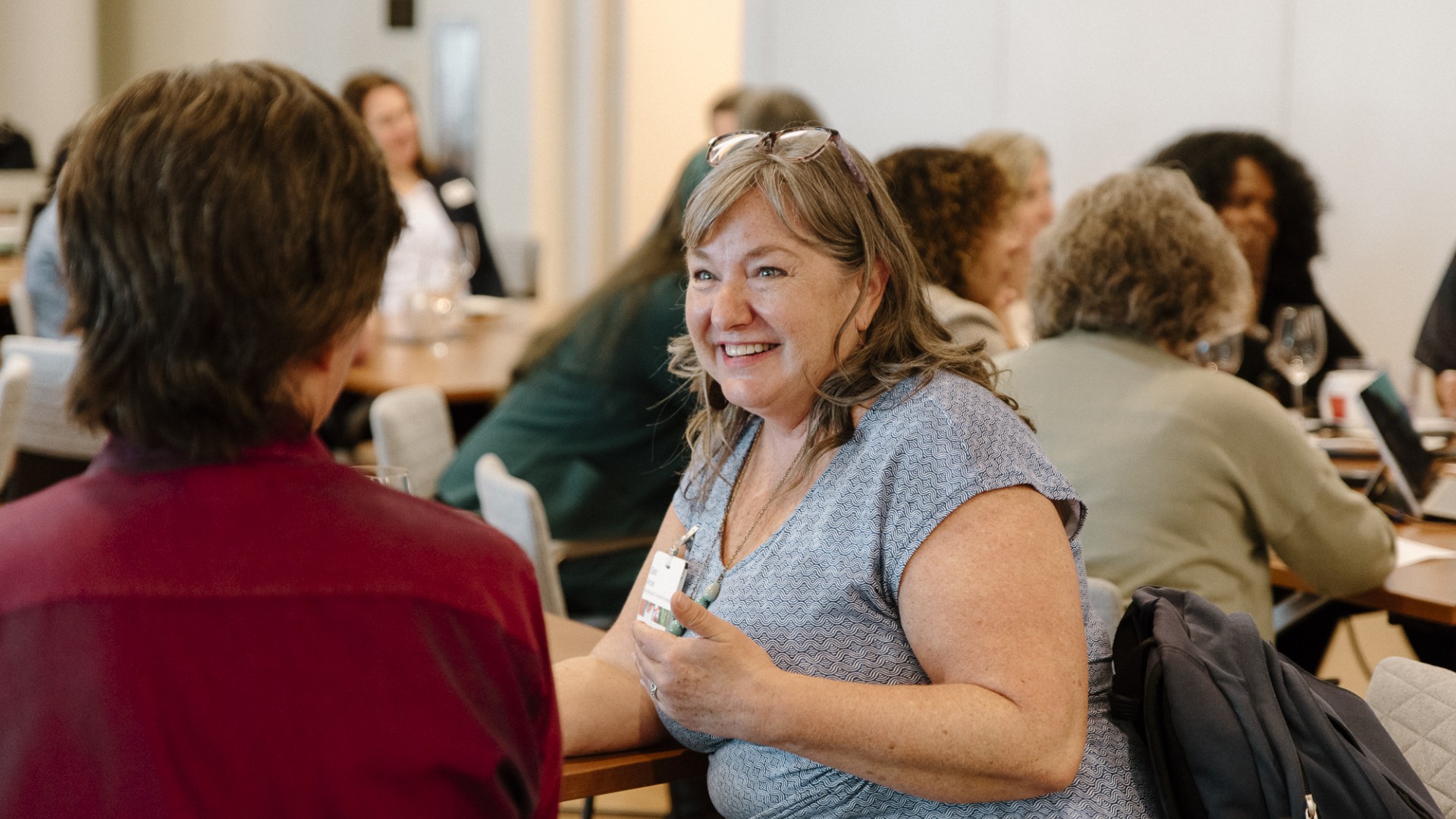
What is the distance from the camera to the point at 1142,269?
7.53 feet

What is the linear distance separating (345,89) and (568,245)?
9.40ft

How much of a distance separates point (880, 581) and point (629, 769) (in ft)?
1.34

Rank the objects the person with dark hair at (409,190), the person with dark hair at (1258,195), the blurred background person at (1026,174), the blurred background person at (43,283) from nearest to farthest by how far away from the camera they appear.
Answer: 1. the blurred background person at (1026,174)
2. the person with dark hair at (1258,195)
3. the blurred background person at (43,283)
4. the person with dark hair at (409,190)

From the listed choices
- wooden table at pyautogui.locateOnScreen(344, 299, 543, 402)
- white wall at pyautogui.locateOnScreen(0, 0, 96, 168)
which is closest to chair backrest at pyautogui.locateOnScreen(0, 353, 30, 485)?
wooden table at pyautogui.locateOnScreen(344, 299, 543, 402)

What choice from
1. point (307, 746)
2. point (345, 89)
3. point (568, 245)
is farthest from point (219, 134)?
point (568, 245)

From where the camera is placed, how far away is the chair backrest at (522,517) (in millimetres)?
2492

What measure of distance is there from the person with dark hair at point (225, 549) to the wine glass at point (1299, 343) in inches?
121

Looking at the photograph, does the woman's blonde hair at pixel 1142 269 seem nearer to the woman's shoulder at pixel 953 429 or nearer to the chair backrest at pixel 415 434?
the woman's shoulder at pixel 953 429

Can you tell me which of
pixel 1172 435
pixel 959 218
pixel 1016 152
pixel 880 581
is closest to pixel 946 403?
pixel 880 581

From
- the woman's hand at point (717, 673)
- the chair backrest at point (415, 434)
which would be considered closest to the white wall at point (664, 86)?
the chair backrest at point (415, 434)

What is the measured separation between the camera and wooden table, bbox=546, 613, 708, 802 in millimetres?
1576

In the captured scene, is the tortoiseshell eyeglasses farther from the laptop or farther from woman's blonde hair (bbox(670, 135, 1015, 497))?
the laptop

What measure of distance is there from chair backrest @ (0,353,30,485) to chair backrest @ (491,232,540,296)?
159 inches

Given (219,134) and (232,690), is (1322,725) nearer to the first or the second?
(232,690)
